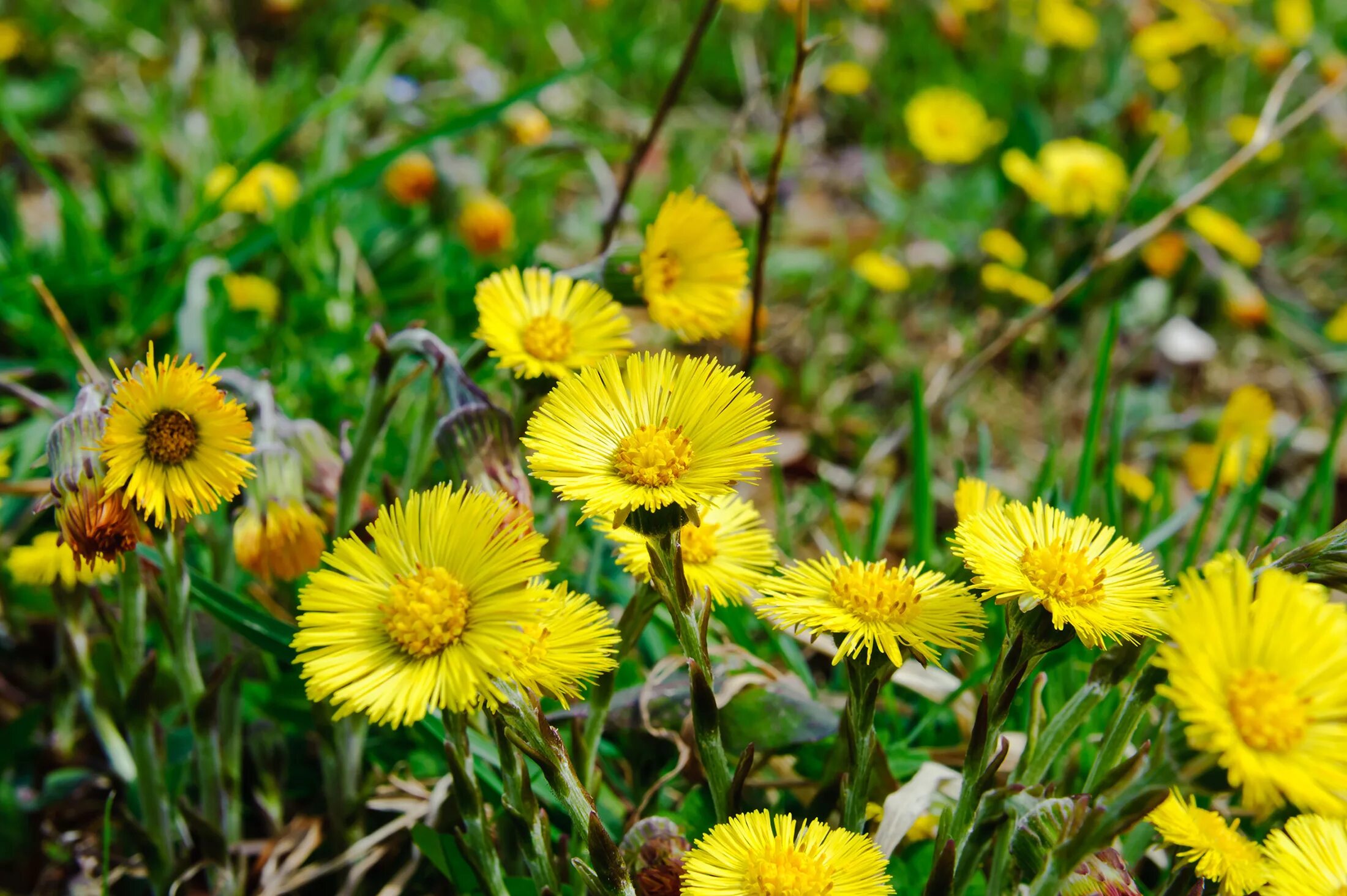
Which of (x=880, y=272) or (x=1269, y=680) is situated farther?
(x=880, y=272)

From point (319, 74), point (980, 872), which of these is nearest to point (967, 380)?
point (980, 872)

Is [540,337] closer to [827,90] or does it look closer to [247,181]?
[247,181]

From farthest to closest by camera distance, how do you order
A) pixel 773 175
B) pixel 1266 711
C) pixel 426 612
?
pixel 773 175 < pixel 426 612 < pixel 1266 711

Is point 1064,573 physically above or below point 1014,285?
below

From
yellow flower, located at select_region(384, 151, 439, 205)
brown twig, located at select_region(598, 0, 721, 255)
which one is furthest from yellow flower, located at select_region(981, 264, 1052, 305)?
yellow flower, located at select_region(384, 151, 439, 205)

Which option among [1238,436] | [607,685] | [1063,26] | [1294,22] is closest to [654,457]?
[607,685]

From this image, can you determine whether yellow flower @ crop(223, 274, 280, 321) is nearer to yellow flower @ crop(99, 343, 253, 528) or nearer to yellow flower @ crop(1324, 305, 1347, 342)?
yellow flower @ crop(99, 343, 253, 528)

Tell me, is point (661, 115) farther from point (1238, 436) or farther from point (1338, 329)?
point (1338, 329)
